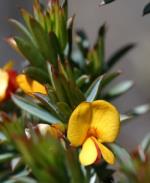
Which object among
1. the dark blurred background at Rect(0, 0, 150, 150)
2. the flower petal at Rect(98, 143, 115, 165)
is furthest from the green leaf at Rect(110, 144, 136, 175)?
the dark blurred background at Rect(0, 0, 150, 150)

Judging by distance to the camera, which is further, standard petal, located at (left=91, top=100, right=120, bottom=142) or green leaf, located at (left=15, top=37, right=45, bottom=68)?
green leaf, located at (left=15, top=37, right=45, bottom=68)

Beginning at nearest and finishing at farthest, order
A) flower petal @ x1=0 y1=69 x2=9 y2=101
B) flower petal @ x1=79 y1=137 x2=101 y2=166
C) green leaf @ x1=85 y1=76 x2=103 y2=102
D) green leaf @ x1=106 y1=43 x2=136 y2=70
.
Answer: flower petal @ x1=79 y1=137 x2=101 y2=166, green leaf @ x1=85 y1=76 x2=103 y2=102, flower petal @ x1=0 y1=69 x2=9 y2=101, green leaf @ x1=106 y1=43 x2=136 y2=70


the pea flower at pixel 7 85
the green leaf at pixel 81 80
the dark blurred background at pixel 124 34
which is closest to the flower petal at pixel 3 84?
the pea flower at pixel 7 85

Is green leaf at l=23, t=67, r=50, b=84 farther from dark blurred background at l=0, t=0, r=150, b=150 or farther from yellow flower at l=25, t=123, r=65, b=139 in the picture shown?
dark blurred background at l=0, t=0, r=150, b=150

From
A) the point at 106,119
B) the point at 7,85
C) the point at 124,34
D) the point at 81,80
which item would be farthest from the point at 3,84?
the point at 124,34

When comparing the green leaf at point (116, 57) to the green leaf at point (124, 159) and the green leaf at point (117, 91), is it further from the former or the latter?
the green leaf at point (124, 159)

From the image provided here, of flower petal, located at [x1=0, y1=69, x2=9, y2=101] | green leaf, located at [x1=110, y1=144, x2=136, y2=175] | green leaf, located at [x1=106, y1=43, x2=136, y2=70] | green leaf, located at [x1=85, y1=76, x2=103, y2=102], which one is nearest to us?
green leaf, located at [x1=110, y1=144, x2=136, y2=175]

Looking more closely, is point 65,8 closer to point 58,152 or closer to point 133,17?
point 58,152

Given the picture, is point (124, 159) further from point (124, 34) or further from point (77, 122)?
point (124, 34)
